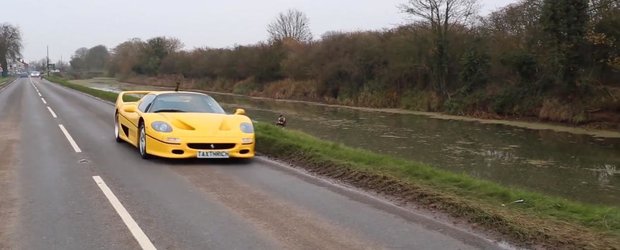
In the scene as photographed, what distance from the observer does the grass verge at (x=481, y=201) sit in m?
5.14

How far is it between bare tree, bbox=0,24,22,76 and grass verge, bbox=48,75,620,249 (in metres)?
98.2

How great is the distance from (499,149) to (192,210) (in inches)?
519

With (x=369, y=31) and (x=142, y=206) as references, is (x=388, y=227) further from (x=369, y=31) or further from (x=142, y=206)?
(x=369, y=31)

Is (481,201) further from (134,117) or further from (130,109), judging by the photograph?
(130,109)

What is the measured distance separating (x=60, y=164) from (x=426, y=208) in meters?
6.12

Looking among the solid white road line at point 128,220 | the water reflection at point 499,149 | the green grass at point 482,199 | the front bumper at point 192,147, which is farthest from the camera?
the water reflection at point 499,149

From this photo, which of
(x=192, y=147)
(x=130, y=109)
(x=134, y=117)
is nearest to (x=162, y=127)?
A: (x=192, y=147)

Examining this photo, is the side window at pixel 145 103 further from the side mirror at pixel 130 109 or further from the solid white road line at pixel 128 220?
the solid white road line at pixel 128 220

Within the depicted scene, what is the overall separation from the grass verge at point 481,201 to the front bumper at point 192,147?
993 mm

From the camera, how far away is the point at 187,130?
941 centimetres

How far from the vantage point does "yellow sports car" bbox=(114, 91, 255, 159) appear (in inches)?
364

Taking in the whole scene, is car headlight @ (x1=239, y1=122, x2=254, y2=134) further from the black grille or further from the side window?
the side window

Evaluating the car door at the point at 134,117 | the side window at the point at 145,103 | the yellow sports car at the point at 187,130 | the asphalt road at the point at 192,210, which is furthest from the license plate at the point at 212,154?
the side window at the point at 145,103

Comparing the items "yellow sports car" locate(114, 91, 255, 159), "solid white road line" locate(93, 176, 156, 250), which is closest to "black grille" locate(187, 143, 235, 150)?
"yellow sports car" locate(114, 91, 255, 159)
